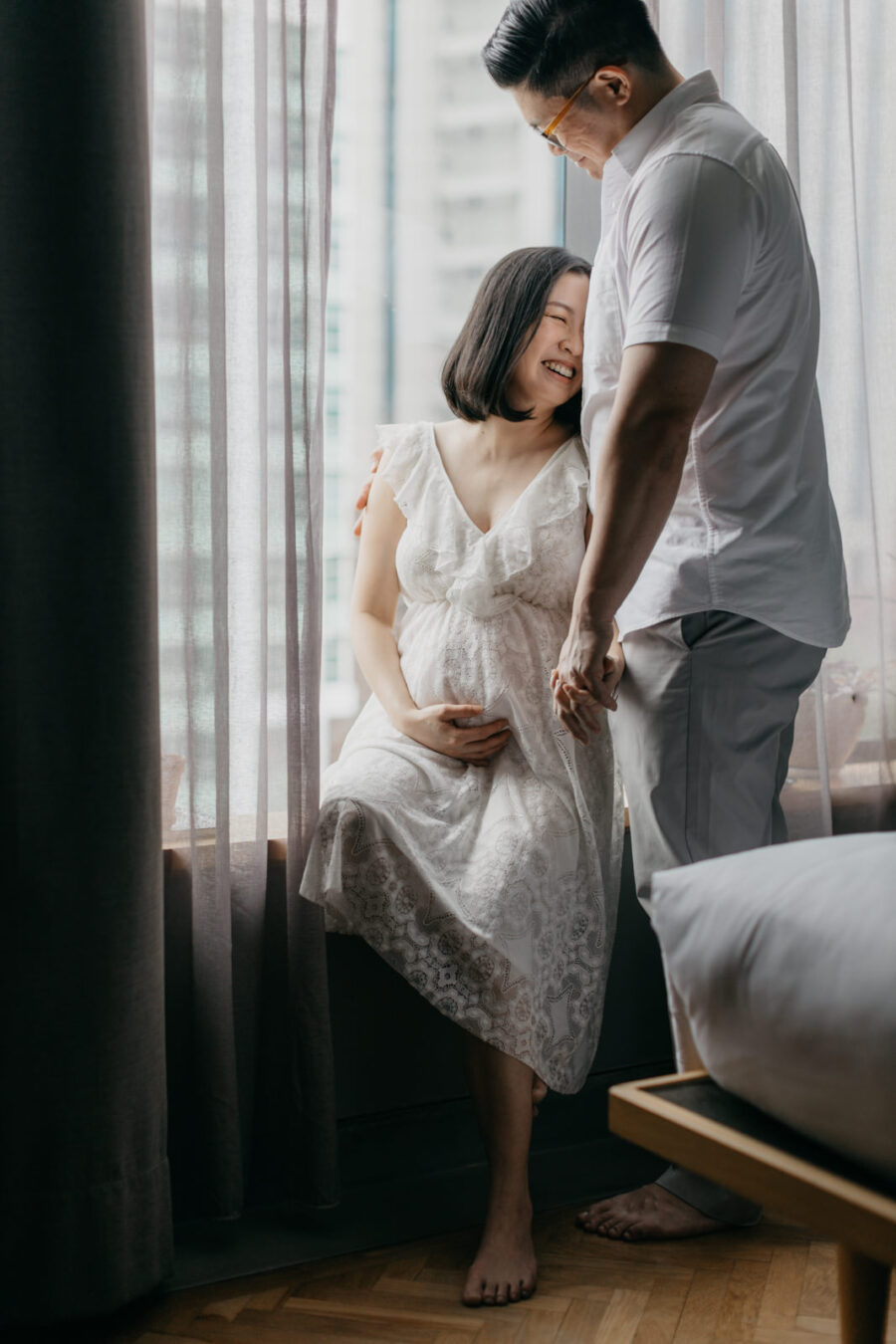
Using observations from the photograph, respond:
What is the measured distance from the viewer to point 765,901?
60 centimetres

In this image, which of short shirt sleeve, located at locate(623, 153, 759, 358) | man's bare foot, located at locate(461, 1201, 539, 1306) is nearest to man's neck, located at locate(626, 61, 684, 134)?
short shirt sleeve, located at locate(623, 153, 759, 358)

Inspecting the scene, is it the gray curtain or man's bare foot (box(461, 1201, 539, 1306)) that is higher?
the gray curtain

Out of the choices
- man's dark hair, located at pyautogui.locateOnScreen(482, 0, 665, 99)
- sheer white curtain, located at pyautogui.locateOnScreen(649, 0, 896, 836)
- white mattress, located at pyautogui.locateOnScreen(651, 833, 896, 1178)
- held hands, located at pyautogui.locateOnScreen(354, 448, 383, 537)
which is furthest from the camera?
sheer white curtain, located at pyautogui.locateOnScreen(649, 0, 896, 836)

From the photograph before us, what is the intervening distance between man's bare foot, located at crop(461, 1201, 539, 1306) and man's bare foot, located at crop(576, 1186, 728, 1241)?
0.48 ft

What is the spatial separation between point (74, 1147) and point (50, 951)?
A: 229mm

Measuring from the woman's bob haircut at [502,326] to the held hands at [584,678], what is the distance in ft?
1.60

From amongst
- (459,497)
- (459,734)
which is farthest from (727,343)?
(459,734)

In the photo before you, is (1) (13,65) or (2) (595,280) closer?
(1) (13,65)

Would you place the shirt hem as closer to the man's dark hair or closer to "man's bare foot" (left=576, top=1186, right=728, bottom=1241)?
the man's dark hair

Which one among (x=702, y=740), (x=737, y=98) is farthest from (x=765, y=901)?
(x=737, y=98)

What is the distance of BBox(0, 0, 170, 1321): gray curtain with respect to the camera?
1361 millimetres

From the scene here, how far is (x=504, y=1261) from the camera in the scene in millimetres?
1531

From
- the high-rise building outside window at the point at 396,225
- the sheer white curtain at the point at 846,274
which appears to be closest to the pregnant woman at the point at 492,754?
A: the high-rise building outside window at the point at 396,225

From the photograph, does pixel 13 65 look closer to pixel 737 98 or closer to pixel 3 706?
pixel 3 706
